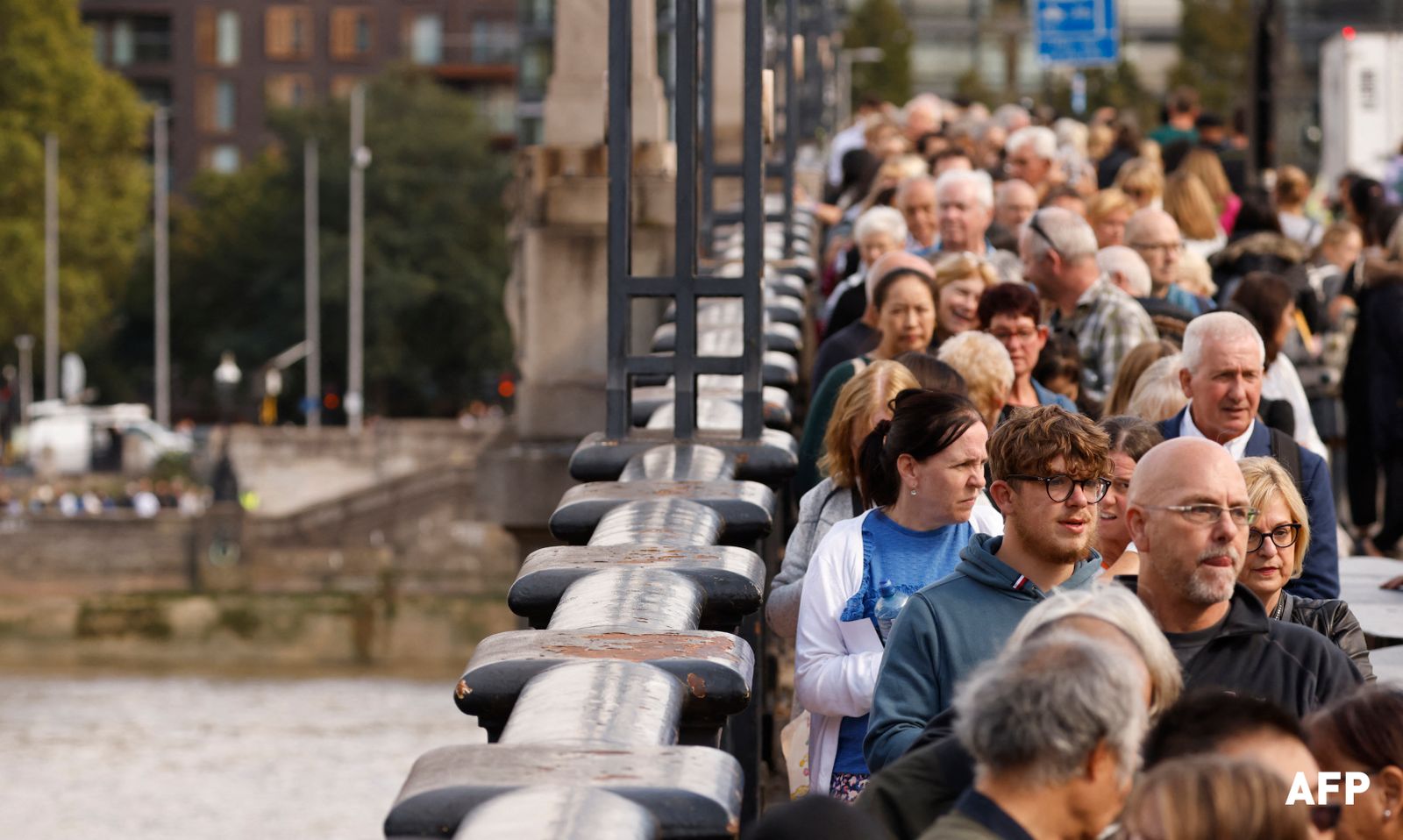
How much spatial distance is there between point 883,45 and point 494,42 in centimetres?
3883

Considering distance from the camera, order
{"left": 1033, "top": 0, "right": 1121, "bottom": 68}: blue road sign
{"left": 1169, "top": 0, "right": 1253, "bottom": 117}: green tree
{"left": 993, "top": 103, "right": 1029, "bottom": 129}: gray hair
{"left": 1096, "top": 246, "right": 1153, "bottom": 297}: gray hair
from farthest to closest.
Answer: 1. {"left": 1169, "top": 0, "right": 1253, "bottom": 117}: green tree
2. {"left": 1033, "top": 0, "right": 1121, "bottom": 68}: blue road sign
3. {"left": 993, "top": 103, "right": 1029, "bottom": 129}: gray hair
4. {"left": 1096, "top": 246, "right": 1153, "bottom": 297}: gray hair

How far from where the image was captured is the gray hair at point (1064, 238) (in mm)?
8750

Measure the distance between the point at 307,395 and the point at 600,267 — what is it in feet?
217

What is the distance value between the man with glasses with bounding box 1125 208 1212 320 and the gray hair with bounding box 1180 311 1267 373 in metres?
2.70

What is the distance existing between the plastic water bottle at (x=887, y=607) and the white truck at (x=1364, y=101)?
79.2 feet

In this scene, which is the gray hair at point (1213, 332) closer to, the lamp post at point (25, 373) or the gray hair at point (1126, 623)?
the gray hair at point (1126, 623)

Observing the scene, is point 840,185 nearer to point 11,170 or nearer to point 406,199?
point 11,170

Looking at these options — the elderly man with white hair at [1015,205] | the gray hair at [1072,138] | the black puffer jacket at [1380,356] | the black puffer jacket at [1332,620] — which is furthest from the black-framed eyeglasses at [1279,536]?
the gray hair at [1072,138]

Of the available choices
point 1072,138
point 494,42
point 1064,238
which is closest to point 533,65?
point 494,42

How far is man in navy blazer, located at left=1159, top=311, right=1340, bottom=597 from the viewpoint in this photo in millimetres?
6293

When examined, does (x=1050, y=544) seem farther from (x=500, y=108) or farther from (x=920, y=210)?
(x=500, y=108)

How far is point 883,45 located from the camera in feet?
212

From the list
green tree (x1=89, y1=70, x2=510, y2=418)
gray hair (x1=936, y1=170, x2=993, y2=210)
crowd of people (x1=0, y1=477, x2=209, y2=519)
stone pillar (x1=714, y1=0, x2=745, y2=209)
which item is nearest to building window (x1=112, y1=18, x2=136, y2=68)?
green tree (x1=89, y1=70, x2=510, y2=418)

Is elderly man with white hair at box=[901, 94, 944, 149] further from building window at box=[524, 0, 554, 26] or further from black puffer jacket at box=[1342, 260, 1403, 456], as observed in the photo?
building window at box=[524, 0, 554, 26]
